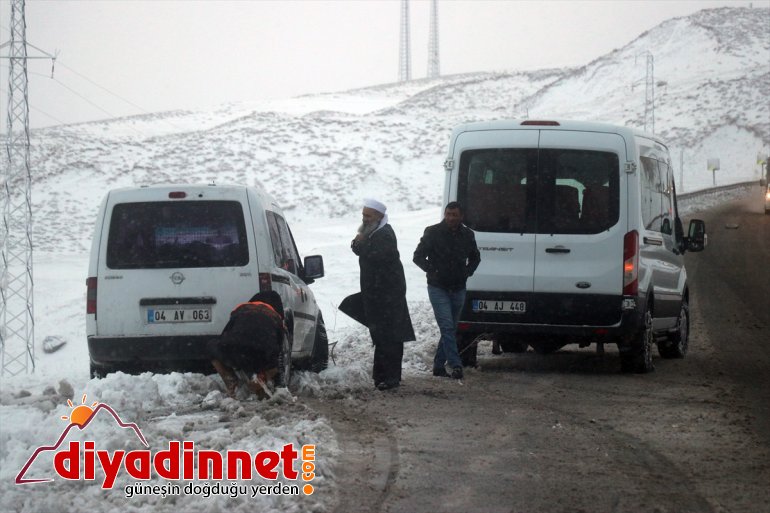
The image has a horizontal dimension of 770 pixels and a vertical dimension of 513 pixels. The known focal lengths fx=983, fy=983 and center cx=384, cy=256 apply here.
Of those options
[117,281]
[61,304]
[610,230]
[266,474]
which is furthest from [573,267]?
[61,304]

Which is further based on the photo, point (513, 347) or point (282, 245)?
point (513, 347)

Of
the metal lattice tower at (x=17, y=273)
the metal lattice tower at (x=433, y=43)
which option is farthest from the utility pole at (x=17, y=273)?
the metal lattice tower at (x=433, y=43)

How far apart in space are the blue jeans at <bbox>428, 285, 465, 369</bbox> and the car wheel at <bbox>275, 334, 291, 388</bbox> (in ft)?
5.92

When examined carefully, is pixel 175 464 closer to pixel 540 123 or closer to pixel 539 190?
pixel 539 190

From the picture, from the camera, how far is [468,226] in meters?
10.7

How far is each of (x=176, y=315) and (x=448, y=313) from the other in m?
2.87

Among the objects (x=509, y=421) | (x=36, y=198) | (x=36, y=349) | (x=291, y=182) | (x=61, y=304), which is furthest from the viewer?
(x=291, y=182)

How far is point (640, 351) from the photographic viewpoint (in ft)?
35.0

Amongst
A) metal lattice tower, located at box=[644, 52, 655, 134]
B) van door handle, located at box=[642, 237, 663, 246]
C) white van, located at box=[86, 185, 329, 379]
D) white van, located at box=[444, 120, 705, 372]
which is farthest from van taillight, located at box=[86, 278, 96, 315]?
metal lattice tower, located at box=[644, 52, 655, 134]

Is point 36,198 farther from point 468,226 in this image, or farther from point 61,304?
point 468,226

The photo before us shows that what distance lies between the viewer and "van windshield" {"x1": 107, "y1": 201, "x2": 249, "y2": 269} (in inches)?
341

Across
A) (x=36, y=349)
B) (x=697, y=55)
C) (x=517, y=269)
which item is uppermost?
(x=697, y=55)

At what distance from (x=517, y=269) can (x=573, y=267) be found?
0.59 m

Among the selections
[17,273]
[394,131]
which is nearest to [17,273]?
[17,273]
